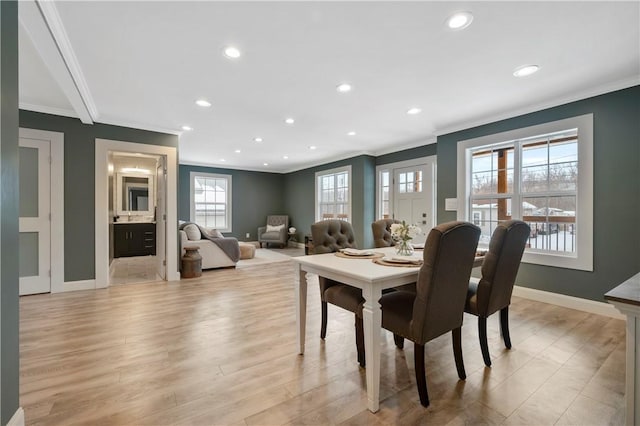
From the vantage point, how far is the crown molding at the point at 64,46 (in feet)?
5.76

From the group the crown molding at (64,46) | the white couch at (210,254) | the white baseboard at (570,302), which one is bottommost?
the white baseboard at (570,302)

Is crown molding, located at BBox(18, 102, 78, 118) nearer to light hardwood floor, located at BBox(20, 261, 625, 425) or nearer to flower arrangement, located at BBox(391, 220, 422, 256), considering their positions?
light hardwood floor, located at BBox(20, 261, 625, 425)

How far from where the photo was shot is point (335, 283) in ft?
7.70

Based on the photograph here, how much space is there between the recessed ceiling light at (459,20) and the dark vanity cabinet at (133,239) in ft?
24.2

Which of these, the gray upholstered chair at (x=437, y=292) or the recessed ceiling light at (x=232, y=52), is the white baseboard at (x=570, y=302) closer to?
the gray upholstered chair at (x=437, y=292)

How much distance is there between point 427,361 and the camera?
6.88ft

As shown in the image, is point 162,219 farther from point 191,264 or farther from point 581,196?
point 581,196

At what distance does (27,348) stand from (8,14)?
7.74 ft

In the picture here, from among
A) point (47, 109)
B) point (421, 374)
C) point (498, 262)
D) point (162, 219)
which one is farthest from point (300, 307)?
point (47, 109)

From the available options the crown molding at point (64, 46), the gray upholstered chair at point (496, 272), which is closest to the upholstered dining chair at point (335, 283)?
the gray upholstered chair at point (496, 272)

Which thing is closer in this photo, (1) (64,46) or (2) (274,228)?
(1) (64,46)

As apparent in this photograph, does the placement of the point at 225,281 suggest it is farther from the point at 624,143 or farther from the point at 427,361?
the point at 624,143

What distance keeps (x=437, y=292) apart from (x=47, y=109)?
498 cm

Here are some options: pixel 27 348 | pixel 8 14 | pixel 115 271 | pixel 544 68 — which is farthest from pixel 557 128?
pixel 115 271
